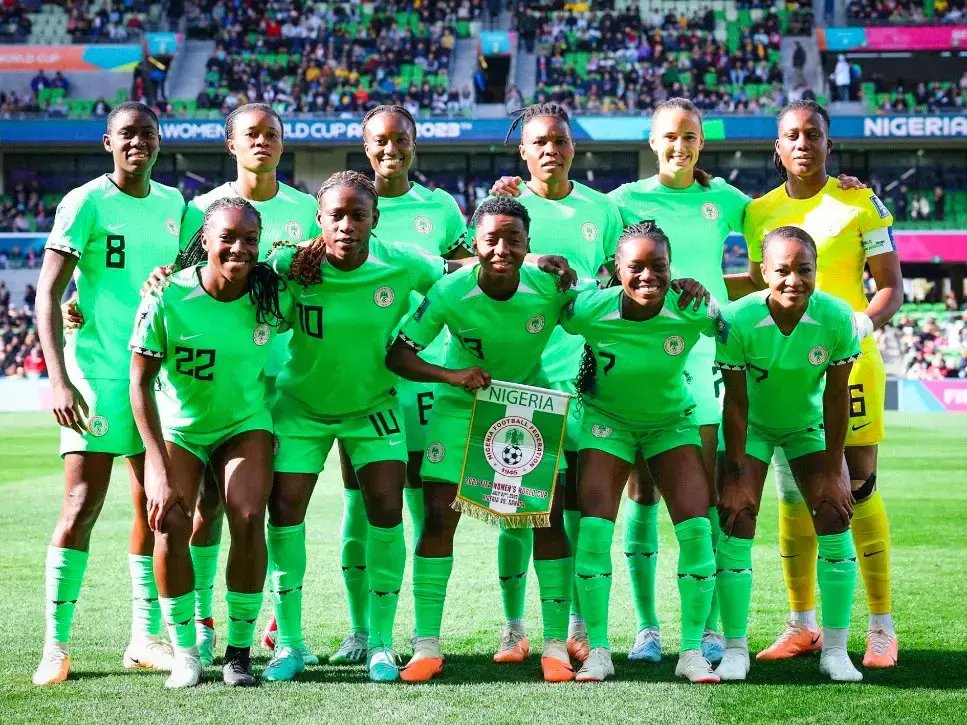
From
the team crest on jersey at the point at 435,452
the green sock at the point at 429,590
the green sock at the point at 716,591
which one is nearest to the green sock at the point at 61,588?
the green sock at the point at 429,590

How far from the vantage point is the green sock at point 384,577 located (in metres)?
4.79

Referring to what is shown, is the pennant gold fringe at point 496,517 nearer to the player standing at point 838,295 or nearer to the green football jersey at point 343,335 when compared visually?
the green football jersey at point 343,335

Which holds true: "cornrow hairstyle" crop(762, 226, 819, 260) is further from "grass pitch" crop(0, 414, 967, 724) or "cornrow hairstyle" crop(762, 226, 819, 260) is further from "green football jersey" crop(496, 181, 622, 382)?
"grass pitch" crop(0, 414, 967, 724)

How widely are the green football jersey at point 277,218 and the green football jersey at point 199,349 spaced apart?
607mm

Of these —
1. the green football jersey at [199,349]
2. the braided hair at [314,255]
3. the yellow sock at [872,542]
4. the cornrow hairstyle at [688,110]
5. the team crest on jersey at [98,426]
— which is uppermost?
the cornrow hairstyle at [688,110]

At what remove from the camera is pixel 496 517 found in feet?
15.8

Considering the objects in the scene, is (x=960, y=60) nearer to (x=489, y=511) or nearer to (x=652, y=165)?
(x=652, y=165)

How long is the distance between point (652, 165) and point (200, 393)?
31781 mm

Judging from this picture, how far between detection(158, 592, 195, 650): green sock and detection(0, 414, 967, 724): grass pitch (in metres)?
0.19

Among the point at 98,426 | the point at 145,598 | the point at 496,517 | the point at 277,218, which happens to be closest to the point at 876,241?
the point at 496,517

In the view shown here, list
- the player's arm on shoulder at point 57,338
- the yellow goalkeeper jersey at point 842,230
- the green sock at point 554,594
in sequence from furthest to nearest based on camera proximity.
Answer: the yellow goalkeeper jersey at point 842,230
the green sock at point 554,594
the player's arm on shoulder at point 57,338

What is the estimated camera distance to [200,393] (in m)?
4.62

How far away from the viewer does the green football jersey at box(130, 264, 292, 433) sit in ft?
Result: 15.0

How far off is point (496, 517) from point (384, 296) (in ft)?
3.39
